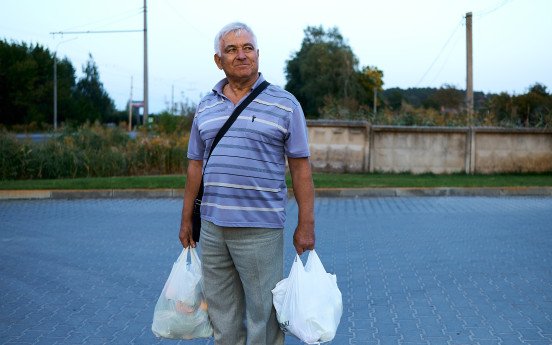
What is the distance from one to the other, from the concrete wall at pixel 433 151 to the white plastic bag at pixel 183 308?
53.5 feet

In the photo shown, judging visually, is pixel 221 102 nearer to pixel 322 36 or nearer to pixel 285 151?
pixel 285 151

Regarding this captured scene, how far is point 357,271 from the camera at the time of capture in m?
7.93

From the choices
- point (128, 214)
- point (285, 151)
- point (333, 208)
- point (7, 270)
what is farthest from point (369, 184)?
point (285, 151)

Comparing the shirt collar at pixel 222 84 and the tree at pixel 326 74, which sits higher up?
the tree at pixel 326 74

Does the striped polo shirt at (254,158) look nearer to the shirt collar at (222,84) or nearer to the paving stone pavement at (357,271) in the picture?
the shirt collar at (222,84)

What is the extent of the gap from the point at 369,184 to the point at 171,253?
8262mm

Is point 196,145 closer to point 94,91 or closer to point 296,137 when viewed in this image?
point 296,137

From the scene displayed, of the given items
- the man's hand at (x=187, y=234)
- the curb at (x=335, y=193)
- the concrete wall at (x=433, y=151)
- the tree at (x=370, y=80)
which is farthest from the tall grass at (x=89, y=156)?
the tree at (x=370, y=80)

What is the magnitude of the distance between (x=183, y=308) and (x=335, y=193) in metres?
12.1

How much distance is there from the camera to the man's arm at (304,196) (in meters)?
3.88

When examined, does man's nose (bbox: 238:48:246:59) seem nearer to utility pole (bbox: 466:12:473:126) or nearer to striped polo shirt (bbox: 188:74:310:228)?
striped polo shirt (bbox: 188:74:310:228)

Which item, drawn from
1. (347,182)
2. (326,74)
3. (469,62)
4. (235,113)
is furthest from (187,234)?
(326,74)

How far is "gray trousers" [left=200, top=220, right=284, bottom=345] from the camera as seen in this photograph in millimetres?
3855

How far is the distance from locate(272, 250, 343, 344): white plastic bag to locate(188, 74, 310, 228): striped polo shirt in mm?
291
